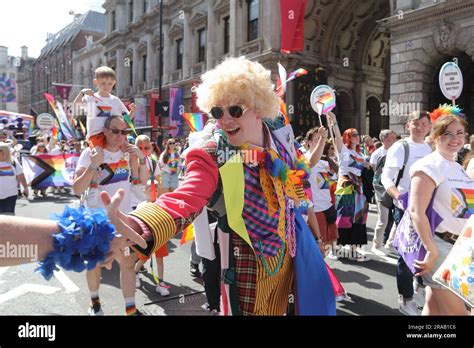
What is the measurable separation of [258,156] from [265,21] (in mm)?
20253

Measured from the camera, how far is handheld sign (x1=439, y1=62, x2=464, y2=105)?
295 inches

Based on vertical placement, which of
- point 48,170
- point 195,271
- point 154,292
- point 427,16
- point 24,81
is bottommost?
point 154,292

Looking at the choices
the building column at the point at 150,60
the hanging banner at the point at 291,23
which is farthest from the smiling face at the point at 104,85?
the building column at the point at 150,60

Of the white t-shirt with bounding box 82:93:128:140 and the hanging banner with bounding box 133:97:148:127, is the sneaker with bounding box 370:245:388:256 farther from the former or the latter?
the hanging banner with bounding box 133:97:148:127

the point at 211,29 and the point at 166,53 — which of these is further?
the point at 166,53

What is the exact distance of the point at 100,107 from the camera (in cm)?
476

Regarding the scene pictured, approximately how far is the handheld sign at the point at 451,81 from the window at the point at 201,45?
69.7ft

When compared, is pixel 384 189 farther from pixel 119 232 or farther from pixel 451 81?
pixel 119 232

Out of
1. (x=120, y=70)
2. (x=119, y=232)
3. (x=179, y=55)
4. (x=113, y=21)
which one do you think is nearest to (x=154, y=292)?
(x=119, y=232)

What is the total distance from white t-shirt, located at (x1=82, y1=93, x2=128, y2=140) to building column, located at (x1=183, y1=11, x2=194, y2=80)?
77.0ft

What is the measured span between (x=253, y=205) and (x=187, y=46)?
1075 inches

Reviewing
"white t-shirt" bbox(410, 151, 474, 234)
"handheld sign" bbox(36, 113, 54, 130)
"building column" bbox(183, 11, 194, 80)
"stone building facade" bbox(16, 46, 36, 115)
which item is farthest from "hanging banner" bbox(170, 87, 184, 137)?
"stone building facade" bbox(16, 46, 36, 115)

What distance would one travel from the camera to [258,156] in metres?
2.15
